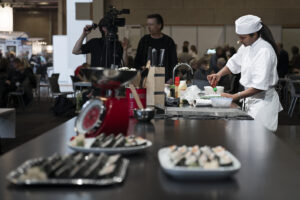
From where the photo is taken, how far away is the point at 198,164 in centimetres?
116

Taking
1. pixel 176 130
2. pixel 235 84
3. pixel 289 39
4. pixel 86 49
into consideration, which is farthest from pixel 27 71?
pixel 176 130

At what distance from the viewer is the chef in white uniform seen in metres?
3.09

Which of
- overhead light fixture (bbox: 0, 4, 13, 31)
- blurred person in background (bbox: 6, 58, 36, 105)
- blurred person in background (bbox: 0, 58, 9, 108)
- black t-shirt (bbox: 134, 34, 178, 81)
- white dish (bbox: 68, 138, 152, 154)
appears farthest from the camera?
blurred person in background (bbox: 6, 58, 36, 105)

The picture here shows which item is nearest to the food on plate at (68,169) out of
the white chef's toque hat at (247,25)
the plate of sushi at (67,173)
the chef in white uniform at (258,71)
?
the plate of sushi at (67,173)

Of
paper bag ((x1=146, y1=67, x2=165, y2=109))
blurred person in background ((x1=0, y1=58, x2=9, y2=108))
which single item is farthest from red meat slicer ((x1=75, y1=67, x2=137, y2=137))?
blurred person in background ((x1=0, y1=58, x2=9, y2=108))

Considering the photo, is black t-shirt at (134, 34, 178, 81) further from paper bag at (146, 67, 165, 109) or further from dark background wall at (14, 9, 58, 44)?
dark background wall at (14, 9, 58, 44)

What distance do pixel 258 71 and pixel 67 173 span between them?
224 centimetres

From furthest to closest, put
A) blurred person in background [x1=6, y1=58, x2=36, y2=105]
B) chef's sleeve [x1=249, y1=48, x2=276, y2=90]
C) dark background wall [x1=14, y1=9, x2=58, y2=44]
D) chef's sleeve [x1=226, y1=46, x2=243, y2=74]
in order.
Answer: dark background wall [x1=14, y1=9, x2=58, y2=44], blurred person in background [x1=6, y1=58, x2=36, y2=105], chef's sleeve [x1=226, y1=46, x2=243, y2=74], chef's sleeve [x1=249, y1=48, x2=276, y2=90]

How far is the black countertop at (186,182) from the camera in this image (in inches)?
40.1

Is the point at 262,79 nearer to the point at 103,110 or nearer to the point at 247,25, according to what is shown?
the point at 247,25

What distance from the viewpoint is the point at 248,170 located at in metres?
1.26

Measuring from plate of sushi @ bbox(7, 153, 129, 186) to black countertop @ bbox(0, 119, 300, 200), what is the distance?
0.02 metres

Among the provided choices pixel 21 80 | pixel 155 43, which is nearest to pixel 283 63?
pixel 21 80

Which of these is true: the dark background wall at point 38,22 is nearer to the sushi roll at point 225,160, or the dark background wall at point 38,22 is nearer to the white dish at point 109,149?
the white dish at point 109,149
